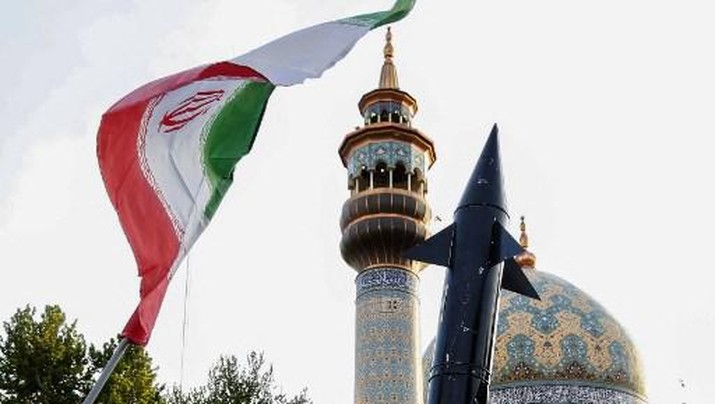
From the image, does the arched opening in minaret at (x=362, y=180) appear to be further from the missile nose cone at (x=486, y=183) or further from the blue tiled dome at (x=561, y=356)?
the missile nose cone at (x=486, y=183)

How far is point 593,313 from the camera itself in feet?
81.2

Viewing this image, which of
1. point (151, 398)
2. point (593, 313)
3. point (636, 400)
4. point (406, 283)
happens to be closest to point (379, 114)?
point (406, 283)

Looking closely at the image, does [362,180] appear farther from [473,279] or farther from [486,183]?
[473,279]

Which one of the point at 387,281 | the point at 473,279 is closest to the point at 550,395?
the point at 387,281

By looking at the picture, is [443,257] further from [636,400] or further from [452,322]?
[636,400]

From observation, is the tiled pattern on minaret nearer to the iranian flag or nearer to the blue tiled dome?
the blue tiled dome

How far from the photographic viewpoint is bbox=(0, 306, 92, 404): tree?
16844 mm

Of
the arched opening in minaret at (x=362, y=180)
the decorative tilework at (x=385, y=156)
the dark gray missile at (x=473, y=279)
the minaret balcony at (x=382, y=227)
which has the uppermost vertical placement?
the decorative tilework at (x=385, y=156)

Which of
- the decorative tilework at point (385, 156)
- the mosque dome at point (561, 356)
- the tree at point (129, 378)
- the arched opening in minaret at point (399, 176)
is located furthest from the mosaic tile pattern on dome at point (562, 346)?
the tree at point (129, 378)

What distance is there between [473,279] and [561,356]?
11.0m

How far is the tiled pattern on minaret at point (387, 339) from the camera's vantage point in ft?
72.4

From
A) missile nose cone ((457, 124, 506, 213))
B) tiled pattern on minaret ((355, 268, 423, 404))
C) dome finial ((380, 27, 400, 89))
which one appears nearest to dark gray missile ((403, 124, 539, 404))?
missile nose cone ((457, 124, 506, 213))

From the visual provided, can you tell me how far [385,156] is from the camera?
24312 mm

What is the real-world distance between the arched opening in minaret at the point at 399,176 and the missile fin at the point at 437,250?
393 inches
